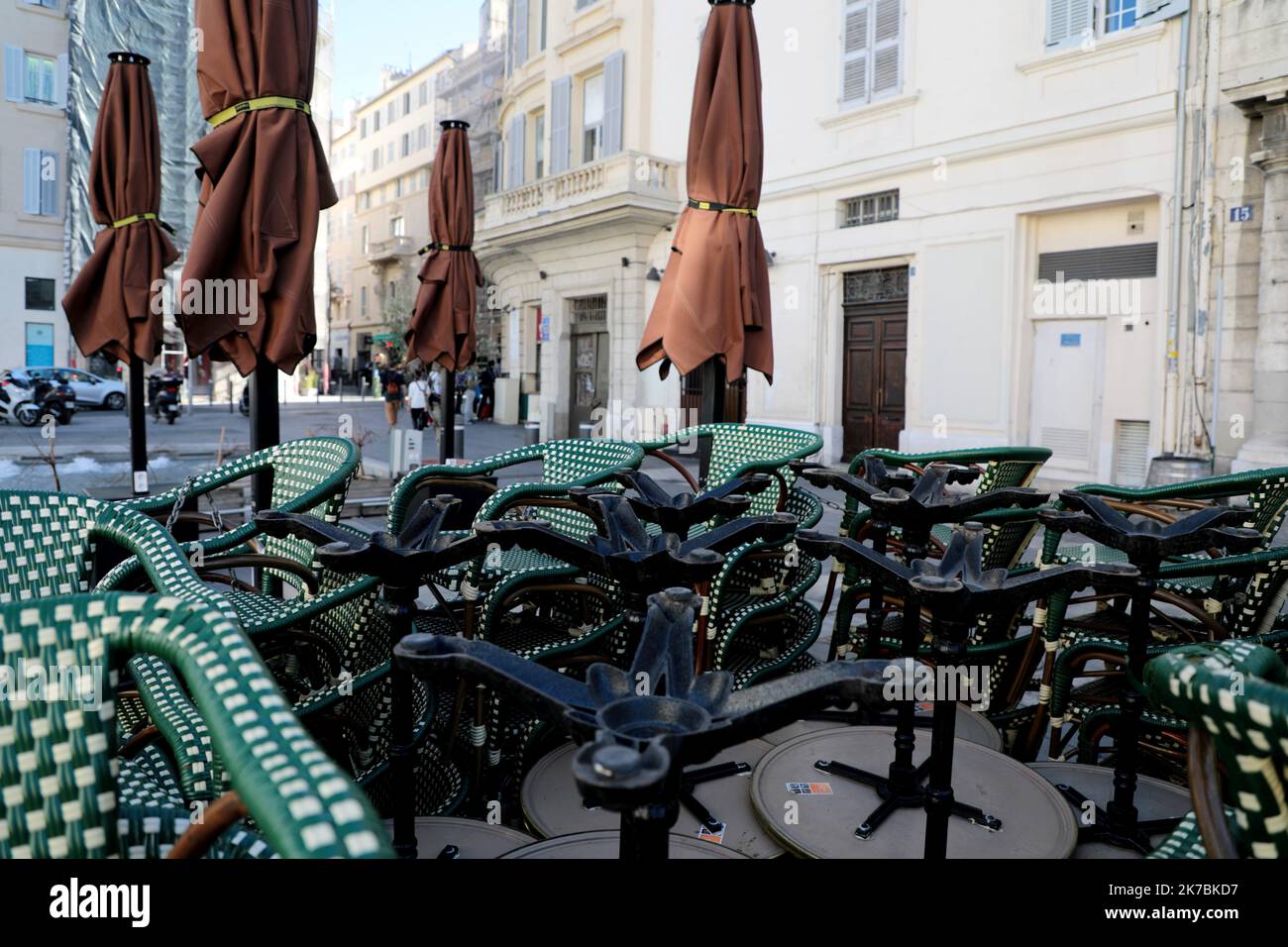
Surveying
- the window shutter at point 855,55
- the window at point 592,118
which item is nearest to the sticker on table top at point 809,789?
the window shutter at point 855,55

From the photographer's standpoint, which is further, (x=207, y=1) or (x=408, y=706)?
(x=207, y=1)

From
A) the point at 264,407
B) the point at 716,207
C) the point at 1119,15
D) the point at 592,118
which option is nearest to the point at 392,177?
the point at 592,118

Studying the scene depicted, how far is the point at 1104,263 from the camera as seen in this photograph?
34.2ft

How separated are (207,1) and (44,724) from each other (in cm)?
347

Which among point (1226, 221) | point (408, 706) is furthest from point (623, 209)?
point (408, 706)

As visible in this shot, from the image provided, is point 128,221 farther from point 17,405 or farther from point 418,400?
point 17,405

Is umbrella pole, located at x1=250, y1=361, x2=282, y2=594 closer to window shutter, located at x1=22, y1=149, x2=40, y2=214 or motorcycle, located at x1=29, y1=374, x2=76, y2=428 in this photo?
motorcycle, located at x1=29, y1=374, x2=76, y2=428

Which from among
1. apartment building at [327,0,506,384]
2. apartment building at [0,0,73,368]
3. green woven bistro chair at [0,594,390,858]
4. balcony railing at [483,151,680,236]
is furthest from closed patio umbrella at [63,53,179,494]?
apartment building at [327,0,506,384]

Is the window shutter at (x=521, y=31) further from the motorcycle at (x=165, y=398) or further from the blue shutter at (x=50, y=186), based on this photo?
the blue shutter at (x=50, y=186)

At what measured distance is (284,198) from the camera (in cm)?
355

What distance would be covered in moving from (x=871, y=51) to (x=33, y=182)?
27.3 metres
